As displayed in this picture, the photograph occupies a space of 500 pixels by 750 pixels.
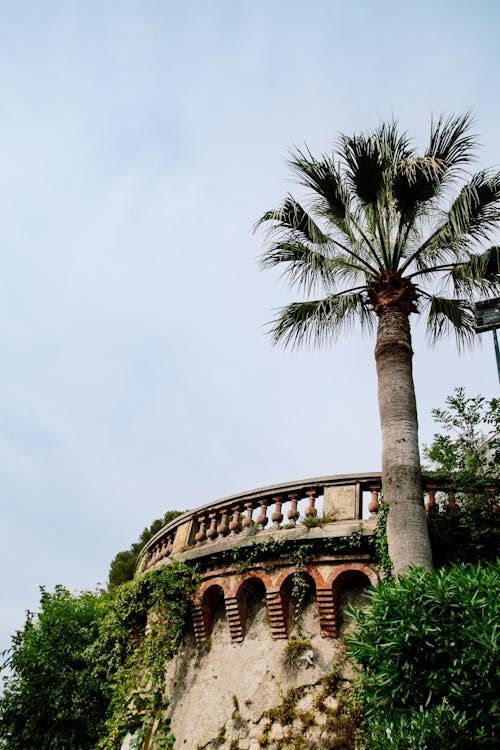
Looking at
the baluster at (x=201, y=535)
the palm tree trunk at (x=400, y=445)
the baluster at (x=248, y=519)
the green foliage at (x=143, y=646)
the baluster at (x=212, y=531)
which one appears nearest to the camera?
the palm tree trunk at (x=400, y=445)

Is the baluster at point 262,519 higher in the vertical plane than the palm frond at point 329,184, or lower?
lower

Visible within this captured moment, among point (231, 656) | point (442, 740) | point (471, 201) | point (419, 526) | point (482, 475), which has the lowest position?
point (442, 740)

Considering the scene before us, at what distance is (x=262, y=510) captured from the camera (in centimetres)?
935

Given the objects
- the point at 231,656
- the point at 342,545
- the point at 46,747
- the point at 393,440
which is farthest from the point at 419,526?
the point at 46,747

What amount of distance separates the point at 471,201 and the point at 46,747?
39.7 ft

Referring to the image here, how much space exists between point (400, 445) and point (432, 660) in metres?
2.58

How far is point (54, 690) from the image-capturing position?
12.0 m

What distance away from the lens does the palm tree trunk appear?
670 centimetres

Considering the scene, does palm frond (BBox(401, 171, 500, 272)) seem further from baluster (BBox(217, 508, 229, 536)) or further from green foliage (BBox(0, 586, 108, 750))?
green foliage (BBox(0, 586, 108, 750))

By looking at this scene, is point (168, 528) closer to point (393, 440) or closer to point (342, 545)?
point (342, 545)

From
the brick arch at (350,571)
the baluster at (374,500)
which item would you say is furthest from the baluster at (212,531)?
the baluster at (374,500)

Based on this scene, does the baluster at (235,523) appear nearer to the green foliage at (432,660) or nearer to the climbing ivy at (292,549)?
the climbing ivy at (292,549)

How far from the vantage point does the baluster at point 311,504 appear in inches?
344

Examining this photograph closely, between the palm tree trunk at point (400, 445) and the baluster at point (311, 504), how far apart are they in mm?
1727
